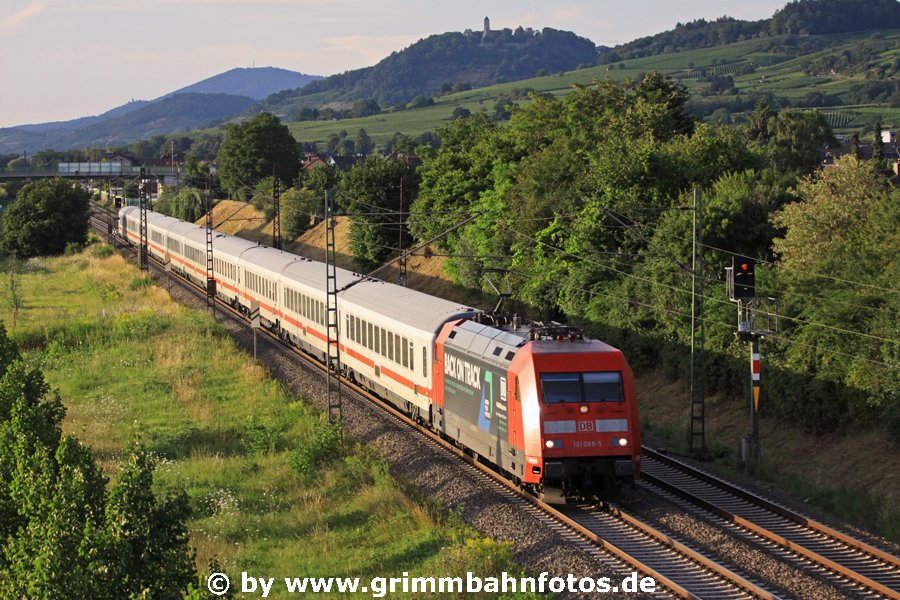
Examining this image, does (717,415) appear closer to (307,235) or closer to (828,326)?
(828,326)

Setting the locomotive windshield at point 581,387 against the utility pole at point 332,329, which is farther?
the utility pole at point 332,329

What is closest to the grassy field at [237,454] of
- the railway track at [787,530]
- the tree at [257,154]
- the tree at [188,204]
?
the railway track at [787,530]

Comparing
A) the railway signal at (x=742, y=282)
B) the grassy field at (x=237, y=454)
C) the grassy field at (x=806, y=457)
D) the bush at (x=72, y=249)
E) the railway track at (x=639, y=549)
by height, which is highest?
the railway signal at (x=742, y=282)

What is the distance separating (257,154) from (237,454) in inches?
3770

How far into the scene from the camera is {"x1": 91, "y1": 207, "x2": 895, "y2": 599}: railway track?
16.6m

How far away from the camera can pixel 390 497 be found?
2231cm

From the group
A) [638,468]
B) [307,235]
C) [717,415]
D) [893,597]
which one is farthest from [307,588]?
[307,235]

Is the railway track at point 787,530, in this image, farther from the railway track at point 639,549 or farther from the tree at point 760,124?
the tree at point 760,124

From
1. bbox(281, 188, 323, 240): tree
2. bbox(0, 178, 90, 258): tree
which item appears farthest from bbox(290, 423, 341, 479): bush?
bbox(0, 178, 90, 258): tree

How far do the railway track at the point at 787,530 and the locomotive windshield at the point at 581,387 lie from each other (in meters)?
3.35

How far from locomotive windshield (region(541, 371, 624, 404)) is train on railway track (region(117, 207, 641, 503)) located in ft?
0.07

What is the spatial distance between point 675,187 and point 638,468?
24.6 metres

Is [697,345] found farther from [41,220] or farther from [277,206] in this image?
[41,220]

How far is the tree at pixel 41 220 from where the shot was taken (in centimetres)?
10100
